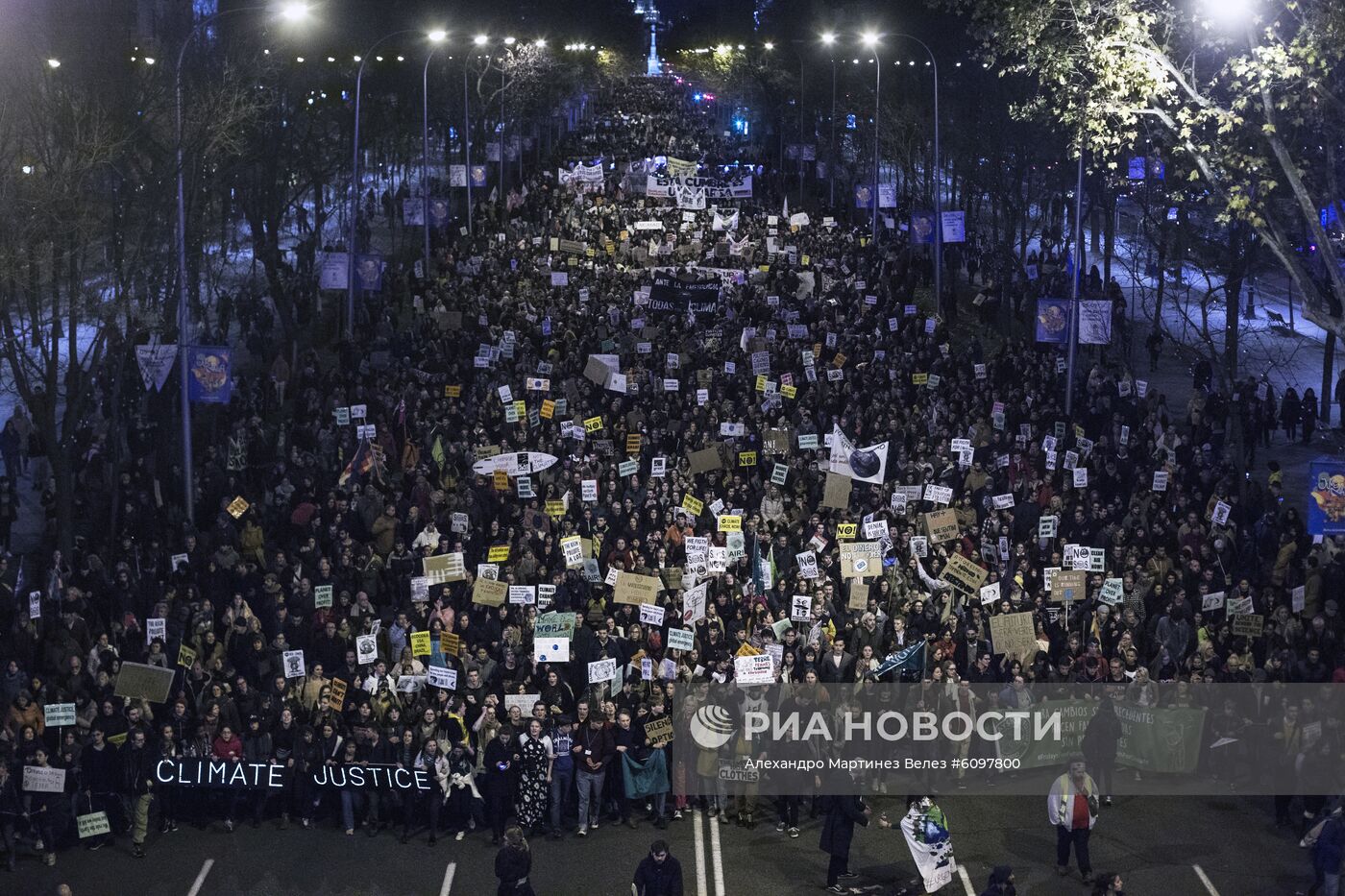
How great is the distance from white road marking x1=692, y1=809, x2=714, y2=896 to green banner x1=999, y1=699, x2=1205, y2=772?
3379 millimetres

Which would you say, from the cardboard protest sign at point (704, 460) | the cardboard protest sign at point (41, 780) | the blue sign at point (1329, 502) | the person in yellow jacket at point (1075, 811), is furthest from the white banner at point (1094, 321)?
the cardboard protest sign at point (41, 780)

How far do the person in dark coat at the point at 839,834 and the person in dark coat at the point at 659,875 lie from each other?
1.95 meters

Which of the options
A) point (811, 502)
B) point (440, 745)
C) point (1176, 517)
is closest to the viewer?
point (440, 745)

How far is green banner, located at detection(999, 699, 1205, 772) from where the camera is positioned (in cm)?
1738

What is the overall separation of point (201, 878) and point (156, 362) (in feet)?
47.2

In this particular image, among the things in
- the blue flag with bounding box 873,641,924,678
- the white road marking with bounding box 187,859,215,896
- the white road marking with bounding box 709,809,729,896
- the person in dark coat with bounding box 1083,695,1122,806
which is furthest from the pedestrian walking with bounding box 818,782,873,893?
the white road marking with bounding box 187,859,215,896

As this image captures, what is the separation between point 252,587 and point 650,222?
92.1ft

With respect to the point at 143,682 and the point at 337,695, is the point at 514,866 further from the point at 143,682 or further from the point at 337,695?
the point at 143,682

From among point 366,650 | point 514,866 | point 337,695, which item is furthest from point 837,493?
point 514,866

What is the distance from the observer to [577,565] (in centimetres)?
2128

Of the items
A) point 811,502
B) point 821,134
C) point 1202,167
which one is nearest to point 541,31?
point 821,134

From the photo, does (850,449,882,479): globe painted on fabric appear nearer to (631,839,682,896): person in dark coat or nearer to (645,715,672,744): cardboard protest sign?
(645,715,672,744): cardboard protest sign

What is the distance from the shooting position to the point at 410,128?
61.8m

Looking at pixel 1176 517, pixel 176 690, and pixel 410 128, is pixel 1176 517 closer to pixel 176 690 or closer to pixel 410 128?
pixel 176 690
